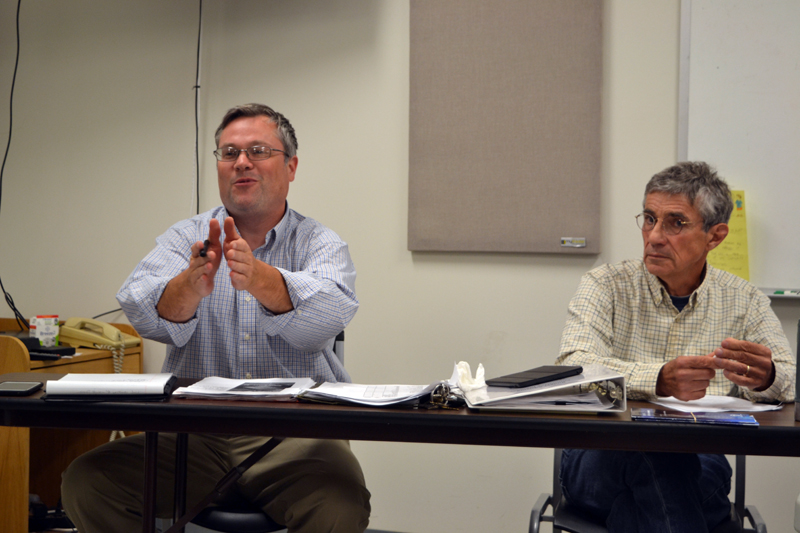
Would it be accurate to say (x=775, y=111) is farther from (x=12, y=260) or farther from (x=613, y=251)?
(x=12, y=260)

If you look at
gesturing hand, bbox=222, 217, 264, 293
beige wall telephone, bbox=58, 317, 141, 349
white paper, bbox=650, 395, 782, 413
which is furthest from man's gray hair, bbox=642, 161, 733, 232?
beige wall telephone, bbox=58, 317, 141, 349

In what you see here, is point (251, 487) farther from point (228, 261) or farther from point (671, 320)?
point (671, 320)

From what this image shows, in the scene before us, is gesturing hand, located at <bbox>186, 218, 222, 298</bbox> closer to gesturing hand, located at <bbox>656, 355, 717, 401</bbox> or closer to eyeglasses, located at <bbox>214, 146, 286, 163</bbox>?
eyeglasses, located at <bbox>214, 146, 286, 163</bbox>

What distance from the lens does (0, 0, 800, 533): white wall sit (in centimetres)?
248

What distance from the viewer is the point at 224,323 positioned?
1829 millimetres

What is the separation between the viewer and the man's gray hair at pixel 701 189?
1824 mm

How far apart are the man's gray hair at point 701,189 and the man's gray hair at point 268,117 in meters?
1.07

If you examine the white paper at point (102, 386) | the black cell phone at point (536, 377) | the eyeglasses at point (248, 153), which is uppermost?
the eyeglasses at point (248, 153)

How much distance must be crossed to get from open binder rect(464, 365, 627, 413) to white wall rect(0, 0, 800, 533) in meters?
1.42

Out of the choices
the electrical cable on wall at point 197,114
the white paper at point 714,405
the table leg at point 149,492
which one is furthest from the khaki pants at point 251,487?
the electrical cable on wall at point 197,114

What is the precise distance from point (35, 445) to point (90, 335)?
548 millimetres

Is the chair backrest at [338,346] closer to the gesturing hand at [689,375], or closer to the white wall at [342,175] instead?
the white wall at [342,175]

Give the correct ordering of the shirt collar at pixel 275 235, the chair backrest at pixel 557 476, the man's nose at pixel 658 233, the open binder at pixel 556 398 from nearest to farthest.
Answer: the open binder at pixel 556 398 < the chair backrest at pixel 557 476 < the man's nose at pixel 658 233 < the shirt collar at pixel 275 235

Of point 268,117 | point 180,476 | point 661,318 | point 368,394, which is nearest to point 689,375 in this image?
point 661,318
